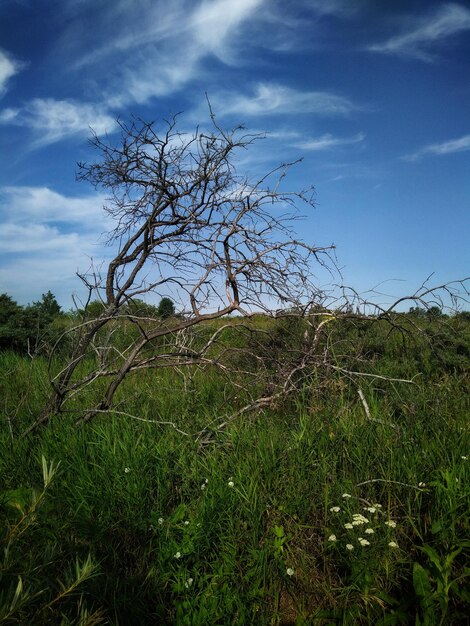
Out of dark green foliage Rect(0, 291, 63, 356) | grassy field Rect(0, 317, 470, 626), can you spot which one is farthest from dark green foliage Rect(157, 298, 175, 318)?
dark green foliage Rect(0, 291, 63, 356)

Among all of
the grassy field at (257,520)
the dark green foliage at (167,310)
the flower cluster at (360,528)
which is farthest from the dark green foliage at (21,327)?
the flower cluster at (360,528)

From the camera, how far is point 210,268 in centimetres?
511

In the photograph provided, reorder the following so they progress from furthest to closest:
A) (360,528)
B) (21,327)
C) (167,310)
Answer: (21,327) < (167,310) < (360,528)

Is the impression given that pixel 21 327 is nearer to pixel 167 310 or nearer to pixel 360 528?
pixel 167 310

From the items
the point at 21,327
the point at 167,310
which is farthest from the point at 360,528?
the point at 21,327

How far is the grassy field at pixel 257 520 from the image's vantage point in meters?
2.82

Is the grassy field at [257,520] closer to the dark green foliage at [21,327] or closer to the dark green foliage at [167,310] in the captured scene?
the dark green foliage at [167,310]

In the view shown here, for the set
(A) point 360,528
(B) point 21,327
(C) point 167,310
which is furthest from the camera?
(B) point 21,327

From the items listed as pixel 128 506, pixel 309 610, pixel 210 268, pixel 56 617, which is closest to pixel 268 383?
pixel 210 268

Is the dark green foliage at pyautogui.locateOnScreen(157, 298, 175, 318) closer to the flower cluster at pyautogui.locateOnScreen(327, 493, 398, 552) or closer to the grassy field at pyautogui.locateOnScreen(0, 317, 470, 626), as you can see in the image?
the grassy field at pyautogui.locateOnScreen(0, 317, 470, 626)

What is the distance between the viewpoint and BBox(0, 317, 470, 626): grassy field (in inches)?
111

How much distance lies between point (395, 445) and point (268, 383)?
4.81ft

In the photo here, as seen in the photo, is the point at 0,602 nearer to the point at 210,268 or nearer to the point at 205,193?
the point at 210,268

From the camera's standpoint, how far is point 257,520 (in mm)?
3143
